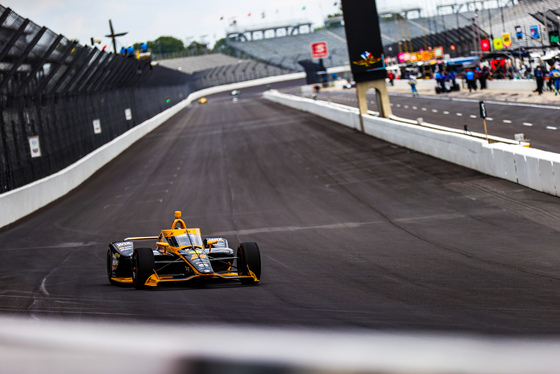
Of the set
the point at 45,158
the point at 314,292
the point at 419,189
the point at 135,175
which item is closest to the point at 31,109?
the point at 45,158

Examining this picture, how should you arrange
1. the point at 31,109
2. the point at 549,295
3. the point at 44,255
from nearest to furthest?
the point at 549,295 < the point at 44,255 < the point at 31,109

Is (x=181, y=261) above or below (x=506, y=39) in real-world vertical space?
below

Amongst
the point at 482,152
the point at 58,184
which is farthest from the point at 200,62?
the point at 482,152

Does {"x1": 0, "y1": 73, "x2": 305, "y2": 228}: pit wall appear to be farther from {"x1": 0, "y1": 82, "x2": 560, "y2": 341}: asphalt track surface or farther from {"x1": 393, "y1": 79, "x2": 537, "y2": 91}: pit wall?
{"x1": 393, "y1": 79, "x2": 537, "y2": 91}: pit wall

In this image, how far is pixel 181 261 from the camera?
34.6 ft

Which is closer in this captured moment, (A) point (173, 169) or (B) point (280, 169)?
(B) point (280, 169)

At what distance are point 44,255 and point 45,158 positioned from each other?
12.2 m

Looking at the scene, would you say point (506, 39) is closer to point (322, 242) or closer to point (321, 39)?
point (322, 242)

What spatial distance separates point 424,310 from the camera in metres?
7.40

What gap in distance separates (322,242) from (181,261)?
14.3 ft

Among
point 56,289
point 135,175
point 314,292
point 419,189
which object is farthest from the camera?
point 135,175

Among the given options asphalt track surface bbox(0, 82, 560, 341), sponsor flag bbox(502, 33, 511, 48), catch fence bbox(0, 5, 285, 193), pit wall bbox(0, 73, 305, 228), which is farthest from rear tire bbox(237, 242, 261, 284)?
sponsor flag bbox(502, 33, 511, 48)

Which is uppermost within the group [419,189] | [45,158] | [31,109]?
[31,109]

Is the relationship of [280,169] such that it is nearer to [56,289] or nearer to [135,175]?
[135,175]
